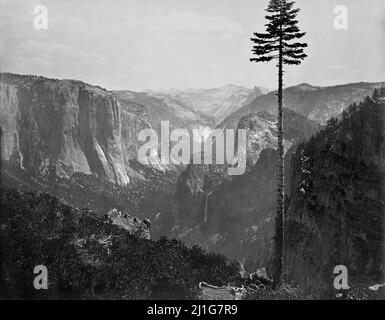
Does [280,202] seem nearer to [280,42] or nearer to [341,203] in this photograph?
[280,42]

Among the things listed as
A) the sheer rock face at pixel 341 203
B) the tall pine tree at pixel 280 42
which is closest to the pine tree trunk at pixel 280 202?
the tall pine tree at pixel 280 42

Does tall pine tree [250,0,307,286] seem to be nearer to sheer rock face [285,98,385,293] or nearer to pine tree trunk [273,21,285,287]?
pine tree trunk [273,21,285,287]

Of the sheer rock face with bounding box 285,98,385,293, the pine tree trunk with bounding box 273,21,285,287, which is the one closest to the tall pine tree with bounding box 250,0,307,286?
the pine tree trunk with bounding box 273,21,285,287

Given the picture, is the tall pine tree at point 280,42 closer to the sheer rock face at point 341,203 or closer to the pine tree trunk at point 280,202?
the pine tree trunk at point 280,202

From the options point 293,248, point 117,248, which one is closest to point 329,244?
point 293,248
